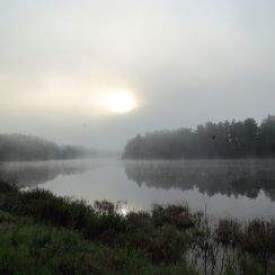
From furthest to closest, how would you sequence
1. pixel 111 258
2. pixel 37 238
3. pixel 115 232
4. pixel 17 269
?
pixel 115 232 → pixel 37 238 → pixel 111 258 → pixel 17 269

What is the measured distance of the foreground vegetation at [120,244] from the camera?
35.8ft

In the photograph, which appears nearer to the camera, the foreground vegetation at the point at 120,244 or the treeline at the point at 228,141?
the foreground vegetation at the point at 120,244

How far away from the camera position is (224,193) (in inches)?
1628

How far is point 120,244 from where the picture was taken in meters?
15.8

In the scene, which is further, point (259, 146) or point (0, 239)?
point (259, 146)

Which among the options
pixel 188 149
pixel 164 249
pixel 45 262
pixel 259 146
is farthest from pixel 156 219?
pixel 188 149

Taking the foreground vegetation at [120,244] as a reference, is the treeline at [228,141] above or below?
above

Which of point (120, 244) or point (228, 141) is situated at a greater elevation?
point (228, 141)

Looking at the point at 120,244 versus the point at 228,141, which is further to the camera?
the point at 228,141

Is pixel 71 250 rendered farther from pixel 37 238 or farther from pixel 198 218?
pixel 198 218

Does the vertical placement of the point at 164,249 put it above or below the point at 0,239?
below

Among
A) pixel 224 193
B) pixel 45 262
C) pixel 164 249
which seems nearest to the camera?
pixel 45 262

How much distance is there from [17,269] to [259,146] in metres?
131

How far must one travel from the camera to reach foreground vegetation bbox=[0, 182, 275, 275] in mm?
10922
